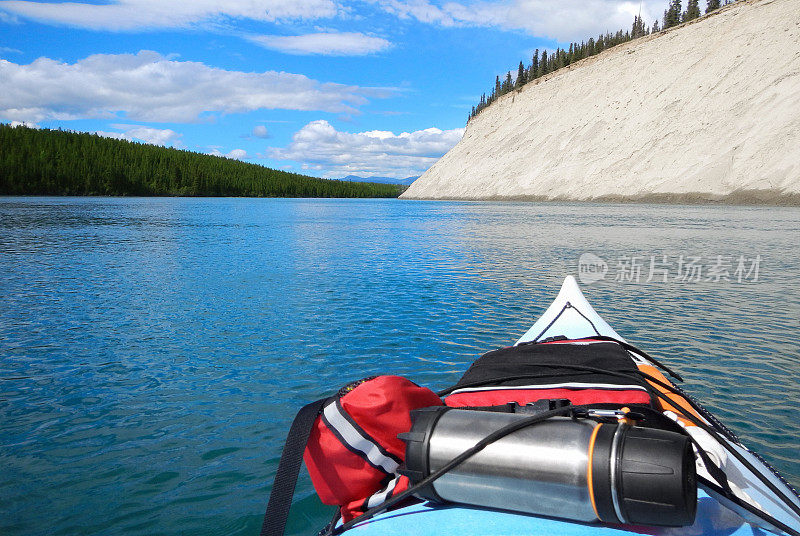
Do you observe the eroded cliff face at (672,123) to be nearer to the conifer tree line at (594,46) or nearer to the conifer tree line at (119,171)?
the conifer tree line at (594,46)

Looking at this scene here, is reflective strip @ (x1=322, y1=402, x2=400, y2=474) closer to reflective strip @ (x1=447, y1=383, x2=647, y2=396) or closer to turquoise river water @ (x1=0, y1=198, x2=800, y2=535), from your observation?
reflective strip @ (x1=447, y1=383, x2=647, y2=396)

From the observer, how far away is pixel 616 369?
11.3 feet

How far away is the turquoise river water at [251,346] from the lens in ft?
13.9

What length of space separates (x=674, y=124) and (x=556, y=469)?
188ft

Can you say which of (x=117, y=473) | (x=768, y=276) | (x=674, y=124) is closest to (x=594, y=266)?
(x=768, y=276)

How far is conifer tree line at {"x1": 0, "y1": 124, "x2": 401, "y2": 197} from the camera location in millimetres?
91838

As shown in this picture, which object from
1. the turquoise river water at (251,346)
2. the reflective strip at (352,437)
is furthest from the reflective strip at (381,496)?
the turquoise river water at (251,346)

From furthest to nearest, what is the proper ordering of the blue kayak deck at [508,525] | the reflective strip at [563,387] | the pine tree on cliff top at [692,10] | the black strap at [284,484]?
the pine tree on cliff top at [692,10], the reflective strip at [563,387], the black strap at [284,484], the blue kayak deck at [508,525]

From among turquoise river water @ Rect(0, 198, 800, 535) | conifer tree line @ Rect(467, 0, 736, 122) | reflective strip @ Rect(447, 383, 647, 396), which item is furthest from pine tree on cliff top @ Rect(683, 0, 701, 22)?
reflective strip @ Rect(447, 383, 647, 396)

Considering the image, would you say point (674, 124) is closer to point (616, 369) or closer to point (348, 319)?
point (348, 319)

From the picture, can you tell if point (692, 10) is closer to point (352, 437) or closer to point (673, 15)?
point (673, 15)

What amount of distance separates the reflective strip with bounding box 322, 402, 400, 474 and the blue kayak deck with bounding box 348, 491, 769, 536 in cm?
29

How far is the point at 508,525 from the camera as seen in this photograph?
2273 millimetres

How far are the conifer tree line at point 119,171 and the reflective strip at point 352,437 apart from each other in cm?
10479
